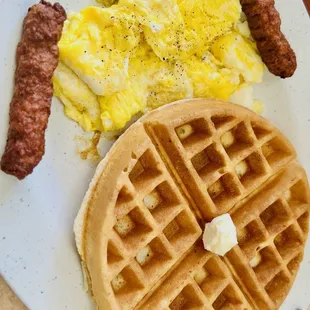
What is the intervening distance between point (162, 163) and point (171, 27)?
17.0 inches

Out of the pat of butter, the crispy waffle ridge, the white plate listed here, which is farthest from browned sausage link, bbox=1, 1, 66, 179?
the pat of butter

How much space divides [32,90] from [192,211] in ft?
2.26

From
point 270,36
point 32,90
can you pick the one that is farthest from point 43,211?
point 270,36

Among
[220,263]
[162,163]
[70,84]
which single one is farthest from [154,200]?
[70,84]

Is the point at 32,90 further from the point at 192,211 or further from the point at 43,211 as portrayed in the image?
the point at 192,211

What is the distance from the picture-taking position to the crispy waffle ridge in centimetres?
191

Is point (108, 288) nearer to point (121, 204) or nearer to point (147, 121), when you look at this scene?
point (121, 204)

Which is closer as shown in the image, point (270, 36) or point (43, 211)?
point (43, 211)

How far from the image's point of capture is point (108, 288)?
188 cm

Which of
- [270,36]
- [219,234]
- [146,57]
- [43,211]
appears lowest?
[219,234]

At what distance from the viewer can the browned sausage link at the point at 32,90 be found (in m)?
1.72

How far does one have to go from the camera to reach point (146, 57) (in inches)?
80.0

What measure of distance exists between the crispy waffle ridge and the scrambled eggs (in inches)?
3.0

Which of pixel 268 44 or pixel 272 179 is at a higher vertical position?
pixel 268 44
